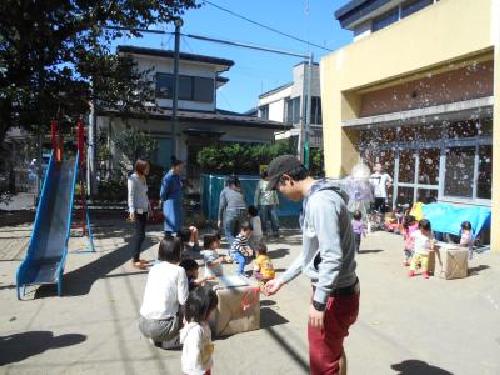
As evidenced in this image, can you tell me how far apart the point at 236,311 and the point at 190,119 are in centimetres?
2094

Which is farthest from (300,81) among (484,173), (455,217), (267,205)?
(455,217)

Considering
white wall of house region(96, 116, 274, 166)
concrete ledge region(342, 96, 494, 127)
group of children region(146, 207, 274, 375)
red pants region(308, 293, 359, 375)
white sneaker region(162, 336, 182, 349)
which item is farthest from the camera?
white wall of house region(96, 116, 274, 166)

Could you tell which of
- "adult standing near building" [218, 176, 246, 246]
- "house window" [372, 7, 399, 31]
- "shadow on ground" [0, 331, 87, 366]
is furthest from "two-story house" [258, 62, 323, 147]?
"shadow on ground" [0, 331, 87, 366]

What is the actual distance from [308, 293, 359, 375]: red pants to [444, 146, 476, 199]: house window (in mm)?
10017

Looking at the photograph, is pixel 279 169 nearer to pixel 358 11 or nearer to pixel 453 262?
pixel 453 262

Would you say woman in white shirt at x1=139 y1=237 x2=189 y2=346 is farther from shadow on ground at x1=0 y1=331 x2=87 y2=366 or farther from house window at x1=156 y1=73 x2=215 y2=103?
house window at x1=156 y1=73 x2=215 y2=103

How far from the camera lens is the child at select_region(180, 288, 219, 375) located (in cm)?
371

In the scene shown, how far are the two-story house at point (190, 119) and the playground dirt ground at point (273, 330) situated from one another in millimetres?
17291

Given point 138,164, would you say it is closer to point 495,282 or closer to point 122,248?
point 122,248

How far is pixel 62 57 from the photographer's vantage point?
14875 mm

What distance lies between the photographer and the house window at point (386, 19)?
16.6 metres

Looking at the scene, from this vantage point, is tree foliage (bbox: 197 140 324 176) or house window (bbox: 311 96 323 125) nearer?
tree foliage (bbox: 197 140 324 176)

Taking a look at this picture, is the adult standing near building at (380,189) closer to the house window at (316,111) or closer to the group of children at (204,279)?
the group of children at (204,279)

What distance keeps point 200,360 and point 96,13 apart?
40.6 feet
